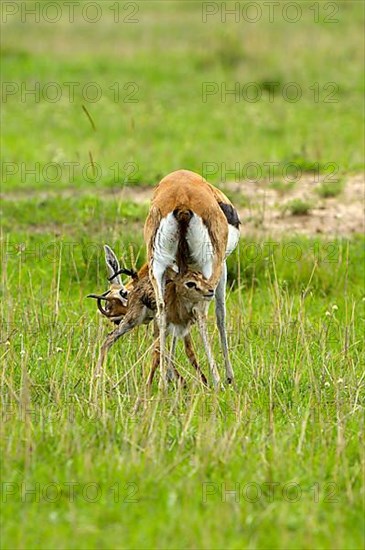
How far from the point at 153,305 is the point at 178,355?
0.65 metres

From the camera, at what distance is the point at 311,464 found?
18.0ft

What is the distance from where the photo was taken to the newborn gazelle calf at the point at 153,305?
266 inches

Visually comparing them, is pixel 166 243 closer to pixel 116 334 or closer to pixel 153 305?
pixel 153 305

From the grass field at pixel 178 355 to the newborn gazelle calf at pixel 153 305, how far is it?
0.56 feet

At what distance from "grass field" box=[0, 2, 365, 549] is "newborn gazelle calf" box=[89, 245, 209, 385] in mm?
171

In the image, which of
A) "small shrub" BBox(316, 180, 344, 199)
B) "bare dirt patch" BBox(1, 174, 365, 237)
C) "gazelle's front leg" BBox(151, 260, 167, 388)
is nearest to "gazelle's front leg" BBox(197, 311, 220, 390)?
"gazelle's front leg" BBox(151, 260, 167, 388)

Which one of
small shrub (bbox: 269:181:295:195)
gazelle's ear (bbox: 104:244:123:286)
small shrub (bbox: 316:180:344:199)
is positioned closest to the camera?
gazelle's ear (bbox: 104:244:123:286)

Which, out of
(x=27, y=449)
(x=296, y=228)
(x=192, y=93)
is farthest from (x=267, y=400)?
(x=192, y=93)

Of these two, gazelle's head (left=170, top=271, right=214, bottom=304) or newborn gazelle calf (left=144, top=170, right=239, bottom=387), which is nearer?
newborn gazelle calf (left=144, top=170, right=239, bottom=387)

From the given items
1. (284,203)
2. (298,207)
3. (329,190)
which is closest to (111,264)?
(298,207)

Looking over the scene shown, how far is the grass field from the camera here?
5031mm

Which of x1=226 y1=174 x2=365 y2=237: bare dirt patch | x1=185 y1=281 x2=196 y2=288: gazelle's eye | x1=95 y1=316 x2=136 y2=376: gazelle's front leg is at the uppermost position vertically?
x1=185 y1=281 x2=196 y2=288: gazelle's eye

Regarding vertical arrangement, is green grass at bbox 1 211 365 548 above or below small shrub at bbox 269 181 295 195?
below

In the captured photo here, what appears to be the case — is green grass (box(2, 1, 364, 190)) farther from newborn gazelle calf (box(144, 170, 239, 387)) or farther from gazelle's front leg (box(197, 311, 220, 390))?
gazelle's front leg (box(197, 311, 220, 390))
